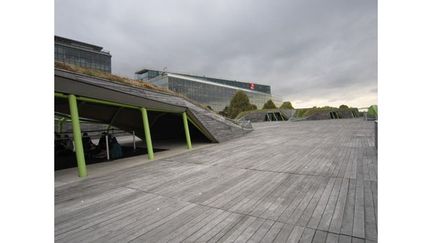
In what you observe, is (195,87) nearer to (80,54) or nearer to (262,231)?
(80,54)

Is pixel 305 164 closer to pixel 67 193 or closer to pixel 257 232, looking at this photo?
pixel 257 232

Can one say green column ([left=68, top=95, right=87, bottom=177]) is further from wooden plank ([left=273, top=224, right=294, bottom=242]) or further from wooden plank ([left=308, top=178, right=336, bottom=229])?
wooden plank ([left=308, top=178, right=336, bottom=229])

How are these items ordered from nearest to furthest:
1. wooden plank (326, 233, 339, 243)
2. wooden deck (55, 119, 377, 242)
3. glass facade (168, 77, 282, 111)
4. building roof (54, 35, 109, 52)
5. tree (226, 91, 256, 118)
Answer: wooden plank (326, 233, 339, 243) < wooden deck (55, 119, 377, 242) < building roof (54, 35, 109, 52) < tree (226, 91, 256, 118) < glass facade (168, 77, 282, 111)

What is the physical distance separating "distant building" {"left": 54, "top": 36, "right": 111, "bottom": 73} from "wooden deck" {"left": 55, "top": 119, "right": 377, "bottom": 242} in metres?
47.0

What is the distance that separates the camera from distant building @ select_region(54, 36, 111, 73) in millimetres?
40219

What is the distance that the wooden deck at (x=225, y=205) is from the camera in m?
2.56

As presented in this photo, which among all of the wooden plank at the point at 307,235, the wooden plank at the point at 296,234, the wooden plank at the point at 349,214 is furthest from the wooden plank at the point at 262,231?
the wooden plank at the point at 349,214

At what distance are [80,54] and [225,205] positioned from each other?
53024 mm

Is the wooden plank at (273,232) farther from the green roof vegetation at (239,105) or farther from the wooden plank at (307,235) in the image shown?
the green roof vegetation at (239,105)

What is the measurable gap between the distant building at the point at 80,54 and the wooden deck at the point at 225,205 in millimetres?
46952

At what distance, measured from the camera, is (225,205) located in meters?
3.37

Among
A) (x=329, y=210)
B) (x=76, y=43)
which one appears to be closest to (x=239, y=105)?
(x=76, y=43)

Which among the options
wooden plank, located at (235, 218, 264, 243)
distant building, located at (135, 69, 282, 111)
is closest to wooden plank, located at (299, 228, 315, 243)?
wooden plank, located at (235, 218, 264, 243)
